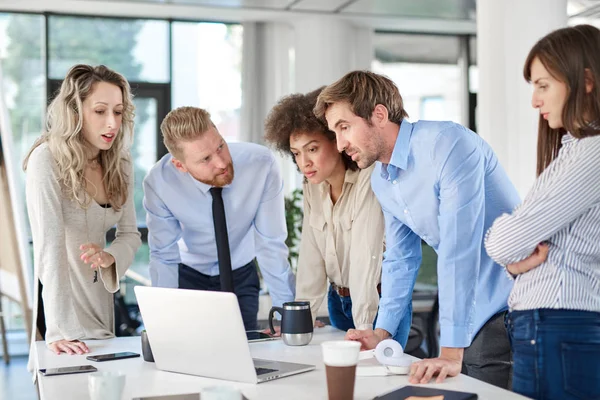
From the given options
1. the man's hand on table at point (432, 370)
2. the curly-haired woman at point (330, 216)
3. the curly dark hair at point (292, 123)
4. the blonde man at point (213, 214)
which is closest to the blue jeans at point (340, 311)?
the curly-haired woman at point (330, 216)

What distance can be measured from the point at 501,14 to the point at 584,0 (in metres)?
2.60

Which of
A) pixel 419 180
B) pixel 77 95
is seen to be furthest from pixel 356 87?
pixel 77 95

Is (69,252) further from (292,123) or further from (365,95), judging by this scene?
(365,95)

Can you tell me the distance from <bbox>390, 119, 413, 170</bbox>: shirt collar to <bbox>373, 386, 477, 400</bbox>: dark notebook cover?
0.77 m

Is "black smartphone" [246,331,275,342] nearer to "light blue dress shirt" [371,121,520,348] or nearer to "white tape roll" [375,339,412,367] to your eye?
"light blue dress shirt" [371,121,520,348]

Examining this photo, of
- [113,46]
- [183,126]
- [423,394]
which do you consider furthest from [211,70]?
[423,394]

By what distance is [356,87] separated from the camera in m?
2.37

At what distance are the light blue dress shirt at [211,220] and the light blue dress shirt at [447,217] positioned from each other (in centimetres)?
81

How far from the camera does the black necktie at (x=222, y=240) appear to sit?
312cm

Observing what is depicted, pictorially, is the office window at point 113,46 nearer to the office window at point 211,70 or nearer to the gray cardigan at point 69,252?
the office window at point 211,70

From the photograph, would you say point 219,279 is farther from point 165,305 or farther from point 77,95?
point 165,305

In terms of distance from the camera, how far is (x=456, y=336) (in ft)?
6.81

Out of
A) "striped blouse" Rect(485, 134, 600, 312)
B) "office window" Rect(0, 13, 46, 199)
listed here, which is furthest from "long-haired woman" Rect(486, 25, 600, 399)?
"office window" Rect(0, 13, 46, 199)

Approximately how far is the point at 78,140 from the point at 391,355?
4.95 feet
